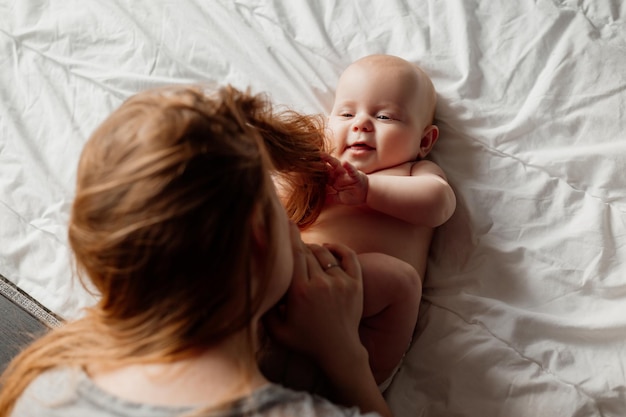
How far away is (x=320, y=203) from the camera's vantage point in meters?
1.21

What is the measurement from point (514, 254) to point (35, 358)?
758 millimetres

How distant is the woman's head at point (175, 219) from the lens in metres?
0.74

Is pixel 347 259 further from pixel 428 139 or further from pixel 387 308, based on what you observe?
pixel 428 139

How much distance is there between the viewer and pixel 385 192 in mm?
1147

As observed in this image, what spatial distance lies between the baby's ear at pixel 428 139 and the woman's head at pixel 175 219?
1.72ft

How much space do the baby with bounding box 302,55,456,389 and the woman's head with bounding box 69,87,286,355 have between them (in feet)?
0.81

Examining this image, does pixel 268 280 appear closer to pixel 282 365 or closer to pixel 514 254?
pixel 282 365

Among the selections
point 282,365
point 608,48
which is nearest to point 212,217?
point 282,365

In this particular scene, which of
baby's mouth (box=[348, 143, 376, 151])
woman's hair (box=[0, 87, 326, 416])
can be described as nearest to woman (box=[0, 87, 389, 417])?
woman's hair (box=[0, 87, 326, 416])

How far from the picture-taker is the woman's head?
743mm

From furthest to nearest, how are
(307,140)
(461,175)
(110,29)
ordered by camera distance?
(110,29) → (461,175) → (307,140)

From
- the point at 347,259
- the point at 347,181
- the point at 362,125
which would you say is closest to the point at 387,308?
the point at 347,259

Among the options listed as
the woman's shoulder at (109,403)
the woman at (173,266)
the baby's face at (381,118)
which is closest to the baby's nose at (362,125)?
the baby's face at (381,118)

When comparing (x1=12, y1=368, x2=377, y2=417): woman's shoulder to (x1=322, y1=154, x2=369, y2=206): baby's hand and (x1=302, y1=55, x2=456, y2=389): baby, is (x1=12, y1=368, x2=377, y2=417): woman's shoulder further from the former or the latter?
(x1=322, y1=154, x2=369, y2=206): baby's hand
